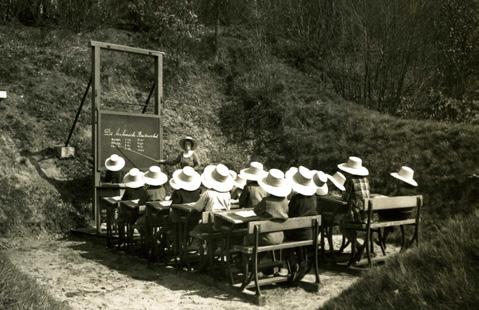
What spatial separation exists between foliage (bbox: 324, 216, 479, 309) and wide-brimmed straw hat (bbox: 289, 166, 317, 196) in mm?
2685

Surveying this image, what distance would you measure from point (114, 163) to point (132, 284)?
4.52 m

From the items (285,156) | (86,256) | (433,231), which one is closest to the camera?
(86,256)

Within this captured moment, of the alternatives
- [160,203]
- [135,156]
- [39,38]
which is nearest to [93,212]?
[135,156]

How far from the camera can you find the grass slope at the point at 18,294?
5.12 meters

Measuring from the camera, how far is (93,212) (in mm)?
12180

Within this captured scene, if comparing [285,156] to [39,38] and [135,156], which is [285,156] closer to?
[135,156]

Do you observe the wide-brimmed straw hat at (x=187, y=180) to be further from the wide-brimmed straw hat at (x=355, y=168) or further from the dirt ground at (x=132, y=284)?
the wide-brimmed straw hat at (x=355, y=168)

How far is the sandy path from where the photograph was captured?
7016 millimetres

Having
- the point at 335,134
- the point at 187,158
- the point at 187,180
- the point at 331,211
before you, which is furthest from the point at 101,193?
the point at 335,134

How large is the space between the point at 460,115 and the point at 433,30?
12.4 feet

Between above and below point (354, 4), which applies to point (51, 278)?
below

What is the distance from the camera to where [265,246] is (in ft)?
23.9

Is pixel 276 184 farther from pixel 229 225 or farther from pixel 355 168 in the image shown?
pixel 355 168

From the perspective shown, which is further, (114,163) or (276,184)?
(114,163)
